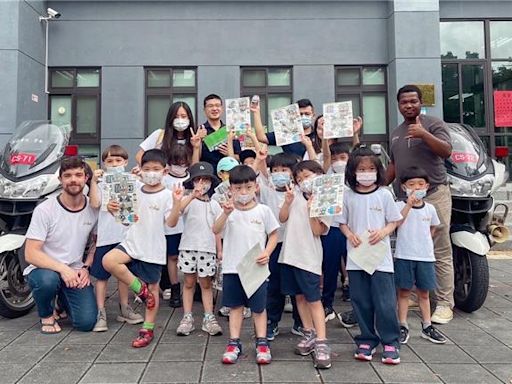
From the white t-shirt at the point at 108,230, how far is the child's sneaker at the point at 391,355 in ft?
7.89

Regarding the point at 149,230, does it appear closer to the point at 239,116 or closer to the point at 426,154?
the point at 239,116

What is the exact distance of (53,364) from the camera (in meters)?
3.31

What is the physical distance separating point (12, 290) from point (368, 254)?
3.40 m

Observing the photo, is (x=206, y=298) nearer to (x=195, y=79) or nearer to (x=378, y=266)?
(x=378, y=266)

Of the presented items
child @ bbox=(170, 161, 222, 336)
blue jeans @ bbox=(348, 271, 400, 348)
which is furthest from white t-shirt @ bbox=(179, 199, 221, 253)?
blue jeans @ bbox=(348, 271, 400, 348)

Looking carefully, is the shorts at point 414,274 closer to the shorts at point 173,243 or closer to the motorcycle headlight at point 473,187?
the motorcycle headlight at point 473,187

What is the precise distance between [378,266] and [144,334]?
194cm

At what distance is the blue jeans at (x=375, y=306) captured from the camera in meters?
3.34

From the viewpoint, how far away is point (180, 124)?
15.6 feet

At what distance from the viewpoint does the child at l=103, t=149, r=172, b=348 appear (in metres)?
3.80

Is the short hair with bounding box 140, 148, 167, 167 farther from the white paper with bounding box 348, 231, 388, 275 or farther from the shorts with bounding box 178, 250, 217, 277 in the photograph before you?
the white paper with bounding box 348, 231, 388, 275

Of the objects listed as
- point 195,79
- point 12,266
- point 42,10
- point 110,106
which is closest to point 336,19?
point 195,79

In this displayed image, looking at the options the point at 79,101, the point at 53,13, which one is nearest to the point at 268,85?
the point at 79,101

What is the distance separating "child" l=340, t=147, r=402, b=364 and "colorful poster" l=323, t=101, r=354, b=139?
74 cm
